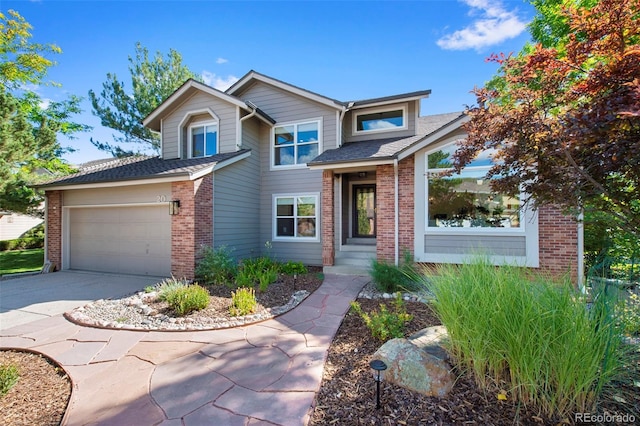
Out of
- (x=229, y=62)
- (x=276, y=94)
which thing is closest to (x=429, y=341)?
(x=276, y=94)

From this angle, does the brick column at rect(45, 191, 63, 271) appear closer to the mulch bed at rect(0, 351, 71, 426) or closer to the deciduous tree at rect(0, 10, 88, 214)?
the deciduous tree at rect(0, 10, 88, 214)

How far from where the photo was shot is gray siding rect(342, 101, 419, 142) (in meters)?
10.4

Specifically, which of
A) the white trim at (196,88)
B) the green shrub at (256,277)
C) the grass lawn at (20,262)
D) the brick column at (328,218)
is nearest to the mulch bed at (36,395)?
the green shrub at (256,277)

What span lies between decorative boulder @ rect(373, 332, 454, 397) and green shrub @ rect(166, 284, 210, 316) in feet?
12.8

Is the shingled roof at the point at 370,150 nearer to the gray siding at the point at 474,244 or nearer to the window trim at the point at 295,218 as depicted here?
the window trim at the point at 295,218

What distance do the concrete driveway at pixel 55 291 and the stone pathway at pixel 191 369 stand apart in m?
0.87

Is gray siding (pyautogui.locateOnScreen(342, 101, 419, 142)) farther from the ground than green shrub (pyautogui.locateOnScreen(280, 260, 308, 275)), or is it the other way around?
gray siding (pyautogui.locateOnScreen(342, 101, 419, 142))

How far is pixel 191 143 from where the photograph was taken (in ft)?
36.6

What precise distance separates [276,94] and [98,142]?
14634mm

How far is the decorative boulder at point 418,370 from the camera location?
2822 millimetres

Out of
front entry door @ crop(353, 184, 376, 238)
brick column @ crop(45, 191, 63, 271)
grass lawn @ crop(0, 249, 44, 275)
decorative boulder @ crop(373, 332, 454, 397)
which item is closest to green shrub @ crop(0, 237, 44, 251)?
grass lawn @ crop(0, 249, 44, 275)

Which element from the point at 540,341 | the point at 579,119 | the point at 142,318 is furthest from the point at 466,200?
the point at 142,318

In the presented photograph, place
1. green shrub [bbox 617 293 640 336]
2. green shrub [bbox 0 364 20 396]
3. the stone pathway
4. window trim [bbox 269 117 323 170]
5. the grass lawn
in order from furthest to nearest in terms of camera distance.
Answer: the grass lawn, window trim [bbox 269 117 323 170], green shrub [bbox 0 364 20 396], green shrub [bbox 617 293 640 336], the stone pathway

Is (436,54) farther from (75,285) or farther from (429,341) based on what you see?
(75,285)
